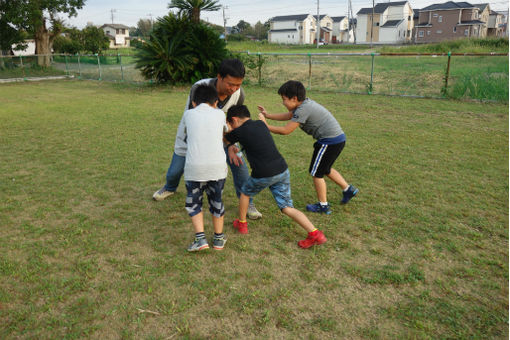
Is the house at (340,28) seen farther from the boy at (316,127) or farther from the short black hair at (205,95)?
the short black hair at (205,95)

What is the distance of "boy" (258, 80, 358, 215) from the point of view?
142 inches

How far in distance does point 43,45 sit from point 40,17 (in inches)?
89.5

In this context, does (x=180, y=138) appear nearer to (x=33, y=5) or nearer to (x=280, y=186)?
(x=280, y=186)

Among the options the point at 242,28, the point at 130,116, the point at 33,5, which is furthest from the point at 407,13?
the point at 130,116

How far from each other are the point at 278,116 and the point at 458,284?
2270 millimetres

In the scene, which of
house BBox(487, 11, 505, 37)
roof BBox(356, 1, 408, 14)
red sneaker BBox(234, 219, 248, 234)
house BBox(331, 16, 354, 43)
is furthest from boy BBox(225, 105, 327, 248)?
house BBox(331, 16, 354, 43)

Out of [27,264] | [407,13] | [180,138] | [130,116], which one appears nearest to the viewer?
[27,264]

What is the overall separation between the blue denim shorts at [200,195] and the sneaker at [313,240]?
81 cm

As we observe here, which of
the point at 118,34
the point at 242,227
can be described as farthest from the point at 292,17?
the point at 242,227

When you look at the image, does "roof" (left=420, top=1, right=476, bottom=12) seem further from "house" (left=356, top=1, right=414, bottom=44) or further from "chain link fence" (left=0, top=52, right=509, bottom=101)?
"chain link fence" (left=0, top=52, right=509, bottom=101)

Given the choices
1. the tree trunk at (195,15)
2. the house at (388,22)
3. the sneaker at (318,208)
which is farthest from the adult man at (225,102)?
the house at (388,22)

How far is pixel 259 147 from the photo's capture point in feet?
10.5

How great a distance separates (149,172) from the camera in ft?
17.9

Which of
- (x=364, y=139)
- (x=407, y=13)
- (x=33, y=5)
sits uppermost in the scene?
(x=407, y=13)
